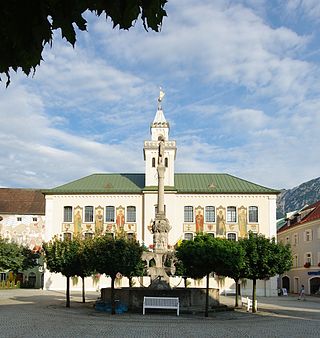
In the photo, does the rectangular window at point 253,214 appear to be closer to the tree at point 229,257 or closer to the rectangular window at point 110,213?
the rectangular window at point 110,213

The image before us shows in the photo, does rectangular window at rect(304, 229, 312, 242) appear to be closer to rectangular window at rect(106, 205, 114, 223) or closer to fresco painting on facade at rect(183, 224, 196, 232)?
fresco painting on facade at rect(183, 224, 196, 232)

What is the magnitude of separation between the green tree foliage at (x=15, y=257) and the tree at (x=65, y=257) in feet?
84.2

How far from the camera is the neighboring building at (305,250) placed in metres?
56.2

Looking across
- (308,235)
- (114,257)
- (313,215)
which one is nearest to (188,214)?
(308,235)

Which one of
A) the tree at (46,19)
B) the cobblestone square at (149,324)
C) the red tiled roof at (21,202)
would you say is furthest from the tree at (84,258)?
the red tiled roof at (21,202)

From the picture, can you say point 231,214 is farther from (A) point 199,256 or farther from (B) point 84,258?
(A) point 199,256

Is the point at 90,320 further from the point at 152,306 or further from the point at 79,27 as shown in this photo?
the point at 79,27

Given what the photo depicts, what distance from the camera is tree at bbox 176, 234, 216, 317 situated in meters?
26.3

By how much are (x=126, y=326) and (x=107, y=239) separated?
22.9 ft

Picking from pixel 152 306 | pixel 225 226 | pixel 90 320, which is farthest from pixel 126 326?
pixel 225 226

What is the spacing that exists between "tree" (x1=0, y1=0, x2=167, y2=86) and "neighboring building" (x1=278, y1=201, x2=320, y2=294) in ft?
179

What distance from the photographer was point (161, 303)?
1022 inches

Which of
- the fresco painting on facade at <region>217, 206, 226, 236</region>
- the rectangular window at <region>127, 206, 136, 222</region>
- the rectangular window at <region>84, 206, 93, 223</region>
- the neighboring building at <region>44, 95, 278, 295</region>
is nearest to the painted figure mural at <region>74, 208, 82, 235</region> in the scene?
the neighboring building at <region>44, 95, 278, 295</region>

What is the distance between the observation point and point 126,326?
2095cm
